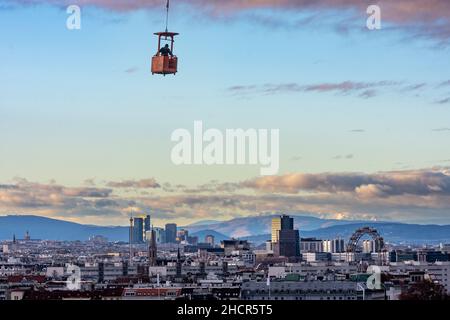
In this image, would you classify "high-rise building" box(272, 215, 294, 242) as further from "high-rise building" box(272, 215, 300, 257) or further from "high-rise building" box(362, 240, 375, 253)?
"high-rise building" box(362, 240, 375, 253)

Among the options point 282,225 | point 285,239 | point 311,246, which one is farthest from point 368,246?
point 311,246

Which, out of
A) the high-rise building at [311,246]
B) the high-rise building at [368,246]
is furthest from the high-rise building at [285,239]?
the high-rise building at [368,246]

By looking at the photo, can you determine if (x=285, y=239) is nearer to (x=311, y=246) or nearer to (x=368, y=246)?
(x=368, y=246)

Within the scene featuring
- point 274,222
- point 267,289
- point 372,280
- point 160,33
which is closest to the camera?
point 160,33

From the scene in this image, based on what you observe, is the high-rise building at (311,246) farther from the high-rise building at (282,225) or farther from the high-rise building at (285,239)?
the high-rise building at (285,239)

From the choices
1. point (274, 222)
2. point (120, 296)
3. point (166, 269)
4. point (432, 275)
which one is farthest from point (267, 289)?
point (274, 222)

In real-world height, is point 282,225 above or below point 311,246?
above
